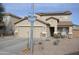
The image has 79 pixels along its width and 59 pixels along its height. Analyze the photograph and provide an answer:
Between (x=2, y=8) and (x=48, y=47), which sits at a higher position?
(x=2, y=8)

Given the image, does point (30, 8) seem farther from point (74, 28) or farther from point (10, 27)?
point (74, 28)

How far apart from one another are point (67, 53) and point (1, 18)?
1335 mm

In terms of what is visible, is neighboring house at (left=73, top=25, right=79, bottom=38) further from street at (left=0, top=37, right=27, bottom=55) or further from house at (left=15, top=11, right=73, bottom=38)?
street at (left=0, top=37, right=27, bottom=55)

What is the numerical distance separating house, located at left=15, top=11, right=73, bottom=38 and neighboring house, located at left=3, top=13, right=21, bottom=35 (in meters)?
0.07

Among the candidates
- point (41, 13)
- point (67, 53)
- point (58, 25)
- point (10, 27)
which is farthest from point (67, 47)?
point (10, 27)

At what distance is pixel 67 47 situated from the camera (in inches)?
200

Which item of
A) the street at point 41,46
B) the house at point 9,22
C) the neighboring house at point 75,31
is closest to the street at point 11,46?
the street at point 41,46

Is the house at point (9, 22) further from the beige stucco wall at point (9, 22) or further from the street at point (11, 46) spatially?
the street at point (11, 46)

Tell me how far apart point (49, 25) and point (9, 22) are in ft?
2.37

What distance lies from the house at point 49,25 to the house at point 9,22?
0.07 m

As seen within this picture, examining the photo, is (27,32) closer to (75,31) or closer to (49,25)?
(49,25)

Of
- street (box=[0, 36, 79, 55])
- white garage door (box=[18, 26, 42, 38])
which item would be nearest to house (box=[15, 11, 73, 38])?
white garage door (box=[18, 26, 42, 38])

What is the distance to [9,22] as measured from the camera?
5.13 metres

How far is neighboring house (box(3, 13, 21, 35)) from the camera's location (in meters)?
5.11
